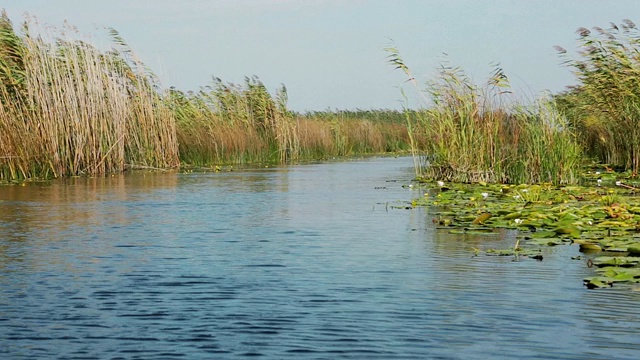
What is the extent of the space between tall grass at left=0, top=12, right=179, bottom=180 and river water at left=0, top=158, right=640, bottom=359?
22.9ft

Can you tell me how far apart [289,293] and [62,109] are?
1378 centimetres

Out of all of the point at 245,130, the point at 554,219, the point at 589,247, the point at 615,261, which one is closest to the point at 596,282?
the point at 615,261

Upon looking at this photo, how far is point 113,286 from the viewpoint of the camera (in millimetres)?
6297

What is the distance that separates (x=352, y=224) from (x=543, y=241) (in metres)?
2.50

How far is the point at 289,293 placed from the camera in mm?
5957

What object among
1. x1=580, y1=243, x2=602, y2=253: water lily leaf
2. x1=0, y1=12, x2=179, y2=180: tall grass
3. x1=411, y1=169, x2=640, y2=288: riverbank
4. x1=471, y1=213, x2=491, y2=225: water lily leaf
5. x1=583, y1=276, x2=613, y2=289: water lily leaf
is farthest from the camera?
x1=0, y1=12, x2=179, y2=180: tall grass

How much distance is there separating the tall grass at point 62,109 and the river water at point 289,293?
22.9 feet

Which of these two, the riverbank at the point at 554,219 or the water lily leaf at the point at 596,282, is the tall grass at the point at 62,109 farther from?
the water lily leaf at the point at 596,282

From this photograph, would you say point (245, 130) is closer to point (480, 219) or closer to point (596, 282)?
point (480, 219)

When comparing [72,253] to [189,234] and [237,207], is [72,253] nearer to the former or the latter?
[189,234]

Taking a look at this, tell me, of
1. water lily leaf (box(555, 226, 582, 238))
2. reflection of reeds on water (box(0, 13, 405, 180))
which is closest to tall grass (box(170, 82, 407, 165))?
reflection of reeds on water (box(0, 13, 405, 180))

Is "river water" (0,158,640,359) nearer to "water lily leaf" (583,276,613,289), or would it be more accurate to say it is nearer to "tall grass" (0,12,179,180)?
"water lily leaf" (583,276,613,289)

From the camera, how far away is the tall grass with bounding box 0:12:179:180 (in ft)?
58.6

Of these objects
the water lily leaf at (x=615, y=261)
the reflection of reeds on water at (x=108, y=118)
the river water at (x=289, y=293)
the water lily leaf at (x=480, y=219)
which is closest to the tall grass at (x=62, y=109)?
the reflection of reeds on water at (x=108, y=118)
